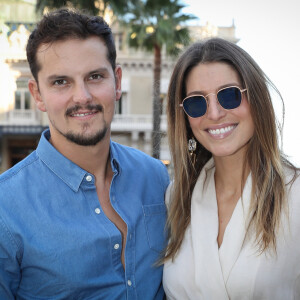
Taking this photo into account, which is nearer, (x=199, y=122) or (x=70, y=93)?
(x=70, y=93)

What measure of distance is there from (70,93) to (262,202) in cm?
139

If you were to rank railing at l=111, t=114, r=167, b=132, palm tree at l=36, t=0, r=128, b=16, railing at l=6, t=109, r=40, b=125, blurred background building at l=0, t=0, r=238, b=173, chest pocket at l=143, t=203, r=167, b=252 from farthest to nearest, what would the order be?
railing at l=111, t=114, r=167, b=132 → railing at l=6, t=109, r=40, b=125 → blurred background building at l=0, t=0, r=238, b=173 → palm tree at l=36, t=0, r=128, b=16 → chest pocket at l=143, t=203, r=167, b=252

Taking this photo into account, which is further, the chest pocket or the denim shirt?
the chest pocket

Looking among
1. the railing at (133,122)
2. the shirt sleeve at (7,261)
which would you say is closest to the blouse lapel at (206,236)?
the shirt sleeve at (7,261)

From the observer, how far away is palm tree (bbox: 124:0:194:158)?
49.3ft

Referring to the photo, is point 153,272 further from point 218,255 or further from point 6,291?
point 6,291

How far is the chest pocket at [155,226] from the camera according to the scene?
2.77 meters

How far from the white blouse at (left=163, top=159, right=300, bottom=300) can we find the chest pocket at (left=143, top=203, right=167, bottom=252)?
15 cm

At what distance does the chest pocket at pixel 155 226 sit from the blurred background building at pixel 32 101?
19.4 meters

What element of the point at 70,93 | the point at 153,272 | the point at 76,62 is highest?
the point at 76,62

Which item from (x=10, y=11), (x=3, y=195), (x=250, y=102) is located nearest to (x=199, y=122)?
(x=250, y=102)

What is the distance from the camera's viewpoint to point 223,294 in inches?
94.3

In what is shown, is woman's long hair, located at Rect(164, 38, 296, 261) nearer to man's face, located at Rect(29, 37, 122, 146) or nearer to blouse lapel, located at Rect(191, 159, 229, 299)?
blouse lapel, located at Rect(191, 159, 229, 299)

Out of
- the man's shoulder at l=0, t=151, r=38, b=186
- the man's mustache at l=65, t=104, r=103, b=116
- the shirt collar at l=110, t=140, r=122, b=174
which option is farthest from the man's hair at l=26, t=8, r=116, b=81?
the shirt collar at l=110, t=140, r=122, b=174
